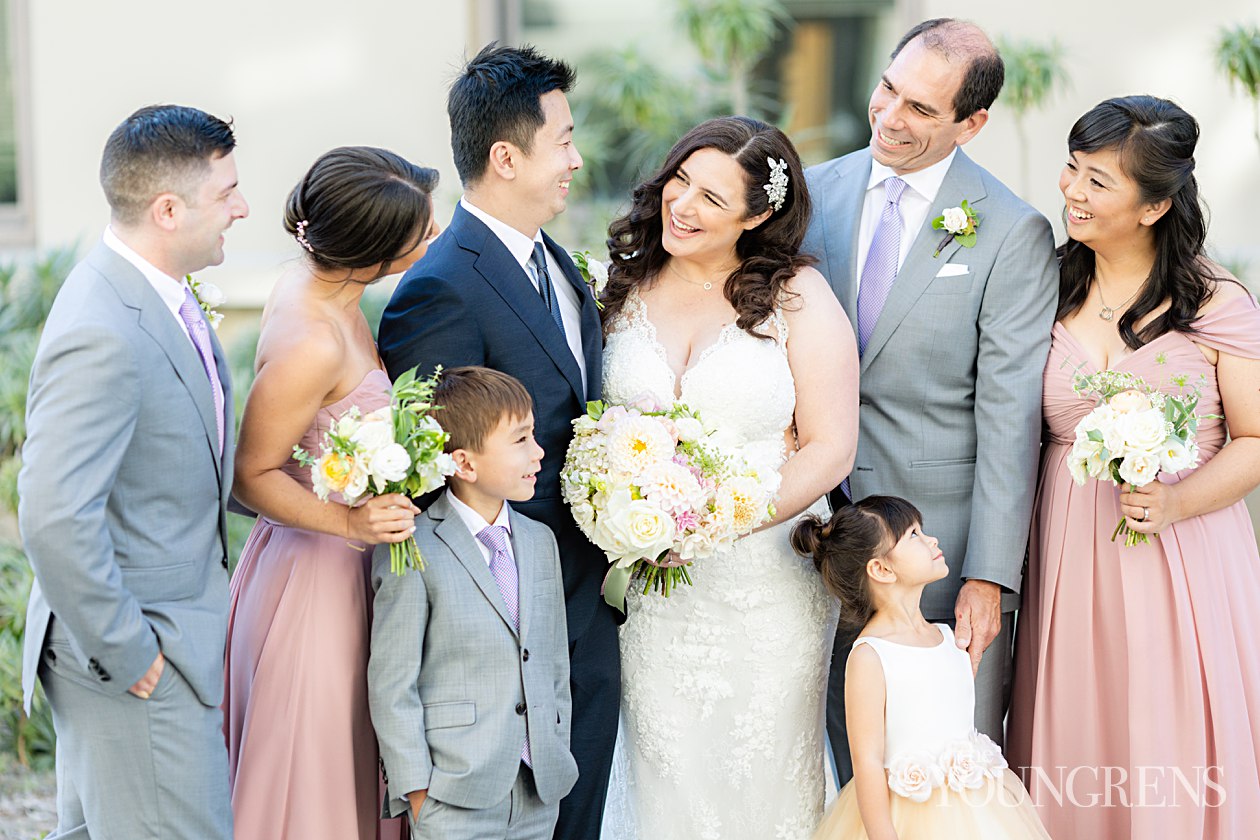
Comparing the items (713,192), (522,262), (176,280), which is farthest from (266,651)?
(713,192)

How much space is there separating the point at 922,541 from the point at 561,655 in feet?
3.51

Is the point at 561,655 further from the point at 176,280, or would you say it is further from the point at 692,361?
the point at 176,280

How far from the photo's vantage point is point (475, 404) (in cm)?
328

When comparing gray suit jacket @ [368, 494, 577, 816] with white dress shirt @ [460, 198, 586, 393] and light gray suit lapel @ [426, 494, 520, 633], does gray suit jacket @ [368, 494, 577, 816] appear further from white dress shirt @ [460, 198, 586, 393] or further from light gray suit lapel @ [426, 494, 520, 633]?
white dress shirt @ [460, 198, 586, 393]

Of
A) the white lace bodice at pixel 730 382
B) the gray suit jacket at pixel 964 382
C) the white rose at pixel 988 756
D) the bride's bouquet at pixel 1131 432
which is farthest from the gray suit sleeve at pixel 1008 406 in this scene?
the white lace bodice at pixel 730 382

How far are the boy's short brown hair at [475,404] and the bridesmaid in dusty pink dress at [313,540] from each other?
0.20m

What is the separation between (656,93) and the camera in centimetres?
780

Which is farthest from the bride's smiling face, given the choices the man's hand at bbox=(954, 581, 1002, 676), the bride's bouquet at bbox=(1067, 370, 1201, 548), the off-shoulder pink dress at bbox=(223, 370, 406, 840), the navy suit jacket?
the man's hand at bbox=(954, 581, 1002, 676)

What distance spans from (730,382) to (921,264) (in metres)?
0.79

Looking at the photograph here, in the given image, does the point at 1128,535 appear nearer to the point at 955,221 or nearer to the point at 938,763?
the point at 938,763

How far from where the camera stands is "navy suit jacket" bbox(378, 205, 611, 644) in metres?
3.44

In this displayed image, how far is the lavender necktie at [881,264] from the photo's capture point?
414 centimetres

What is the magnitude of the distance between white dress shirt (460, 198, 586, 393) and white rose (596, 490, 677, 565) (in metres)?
0.45

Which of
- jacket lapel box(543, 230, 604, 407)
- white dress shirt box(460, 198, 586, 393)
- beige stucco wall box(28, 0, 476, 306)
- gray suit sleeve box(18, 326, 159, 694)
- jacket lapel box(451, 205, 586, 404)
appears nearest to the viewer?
gray suit sleeve box(18, 326, 159, 694)
